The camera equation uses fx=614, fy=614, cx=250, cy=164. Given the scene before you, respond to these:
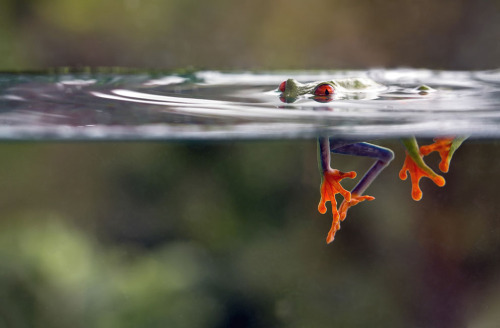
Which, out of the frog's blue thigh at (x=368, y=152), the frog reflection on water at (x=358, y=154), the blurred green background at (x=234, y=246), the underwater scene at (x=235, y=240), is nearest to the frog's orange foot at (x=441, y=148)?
the frog reflection on water at (x=358, y=154)

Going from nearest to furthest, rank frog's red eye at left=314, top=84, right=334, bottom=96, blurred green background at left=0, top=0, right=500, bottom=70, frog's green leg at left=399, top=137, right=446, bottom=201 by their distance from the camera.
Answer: frog's green leg at left=399, top=137, right=446, bottom=201 → frog's red eye at left=314, top=84, right=334, bottom=96 → blurred green background at left=0, top=0, right=500, bottom=70

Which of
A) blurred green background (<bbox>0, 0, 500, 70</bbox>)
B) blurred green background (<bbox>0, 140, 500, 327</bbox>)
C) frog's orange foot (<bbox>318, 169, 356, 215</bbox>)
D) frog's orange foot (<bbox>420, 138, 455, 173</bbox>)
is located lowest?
blurred green background (<bbox>0, 140, 500, 327</bbox>)

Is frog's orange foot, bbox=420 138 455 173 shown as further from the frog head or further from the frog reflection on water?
the frog head

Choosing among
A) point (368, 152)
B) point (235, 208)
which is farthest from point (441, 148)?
point (235, 208)

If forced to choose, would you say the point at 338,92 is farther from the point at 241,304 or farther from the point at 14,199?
the point at 14,199

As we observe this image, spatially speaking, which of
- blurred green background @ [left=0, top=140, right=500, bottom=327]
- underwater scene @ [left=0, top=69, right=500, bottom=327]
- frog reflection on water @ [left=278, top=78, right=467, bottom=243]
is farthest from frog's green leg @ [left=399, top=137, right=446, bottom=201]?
blurred green background @ [left=0, top=140, right=500, bottom=327]

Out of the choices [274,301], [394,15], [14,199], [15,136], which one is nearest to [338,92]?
[15,136]

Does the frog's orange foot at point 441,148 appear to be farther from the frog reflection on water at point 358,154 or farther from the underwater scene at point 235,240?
the underwater scene at point 235,240

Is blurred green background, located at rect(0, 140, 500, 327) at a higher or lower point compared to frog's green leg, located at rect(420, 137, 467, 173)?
lower
